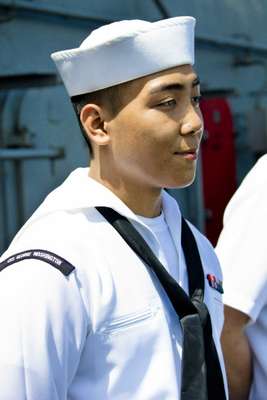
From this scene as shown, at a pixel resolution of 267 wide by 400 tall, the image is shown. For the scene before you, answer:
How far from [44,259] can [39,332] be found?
0.11 meters

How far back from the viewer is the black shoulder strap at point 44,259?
4.25 feet

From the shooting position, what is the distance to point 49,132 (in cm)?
405

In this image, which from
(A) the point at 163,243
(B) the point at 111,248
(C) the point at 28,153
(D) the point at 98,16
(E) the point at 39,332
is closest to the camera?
(E) the point at 39,332

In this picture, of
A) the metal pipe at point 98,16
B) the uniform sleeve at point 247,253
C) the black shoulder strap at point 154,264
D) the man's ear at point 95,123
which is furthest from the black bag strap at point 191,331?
the metal pipe at point 98,16

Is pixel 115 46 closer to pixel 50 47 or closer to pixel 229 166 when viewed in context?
pixel 50 47

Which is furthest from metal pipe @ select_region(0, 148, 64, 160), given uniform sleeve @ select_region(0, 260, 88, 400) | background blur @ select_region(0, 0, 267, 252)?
uniform sleeve @ select_region(0, 260, 88, 400)

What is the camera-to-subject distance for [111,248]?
4.54 feet

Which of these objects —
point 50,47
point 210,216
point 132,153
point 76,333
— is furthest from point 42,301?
point 210,216

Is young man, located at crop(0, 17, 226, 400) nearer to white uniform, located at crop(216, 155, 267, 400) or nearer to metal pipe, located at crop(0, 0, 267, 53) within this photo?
white uniform, located at crop(216, 155, 267, 400)

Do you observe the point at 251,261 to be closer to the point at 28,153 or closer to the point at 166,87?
the point at 166,87

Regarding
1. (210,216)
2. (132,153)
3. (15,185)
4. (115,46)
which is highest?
(115,46)

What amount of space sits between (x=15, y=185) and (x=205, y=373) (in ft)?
8.95

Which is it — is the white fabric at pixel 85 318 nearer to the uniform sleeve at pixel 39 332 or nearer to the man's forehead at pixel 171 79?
the uniform sleeve at pixel 39 332

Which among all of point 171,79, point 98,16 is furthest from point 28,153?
point 171,79
